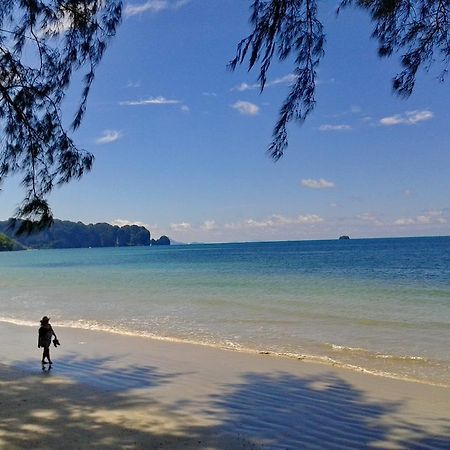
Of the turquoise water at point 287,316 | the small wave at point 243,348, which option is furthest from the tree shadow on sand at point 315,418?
the turquoise water at point 287,316

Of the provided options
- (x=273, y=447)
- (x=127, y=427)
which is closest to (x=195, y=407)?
(x=127, y=427)

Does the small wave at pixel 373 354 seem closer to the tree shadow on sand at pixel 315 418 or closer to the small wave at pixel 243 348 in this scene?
the small wave at pixel 243 348

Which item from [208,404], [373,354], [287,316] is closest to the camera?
[208,404]

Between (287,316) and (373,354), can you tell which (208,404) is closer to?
(373,354)

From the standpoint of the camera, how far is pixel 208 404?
26.2ft

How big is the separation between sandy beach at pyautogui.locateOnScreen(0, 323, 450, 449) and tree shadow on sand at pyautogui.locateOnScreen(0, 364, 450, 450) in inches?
0.6

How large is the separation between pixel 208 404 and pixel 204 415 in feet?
2.08

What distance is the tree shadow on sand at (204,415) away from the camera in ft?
20.5

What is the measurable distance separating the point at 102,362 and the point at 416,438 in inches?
291

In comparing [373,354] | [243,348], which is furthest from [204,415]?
[373,354]

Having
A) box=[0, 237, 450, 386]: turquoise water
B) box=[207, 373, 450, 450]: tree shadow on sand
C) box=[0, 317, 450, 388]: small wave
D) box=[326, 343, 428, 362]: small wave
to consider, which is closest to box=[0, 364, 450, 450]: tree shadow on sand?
box=[207, 373, 450, 450]: tree shadow on sand

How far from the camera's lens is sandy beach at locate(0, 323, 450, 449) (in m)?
6.34

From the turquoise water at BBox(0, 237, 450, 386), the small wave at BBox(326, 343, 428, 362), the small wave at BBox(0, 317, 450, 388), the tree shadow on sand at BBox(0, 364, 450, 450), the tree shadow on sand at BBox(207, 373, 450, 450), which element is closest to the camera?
the tree shadow on sand at BBox(0, 364, 450, 450)

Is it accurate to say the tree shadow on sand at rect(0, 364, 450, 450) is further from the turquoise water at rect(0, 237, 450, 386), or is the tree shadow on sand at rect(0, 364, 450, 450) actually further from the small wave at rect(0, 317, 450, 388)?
the turquoise water at rect(0, 237, 450, 386)
